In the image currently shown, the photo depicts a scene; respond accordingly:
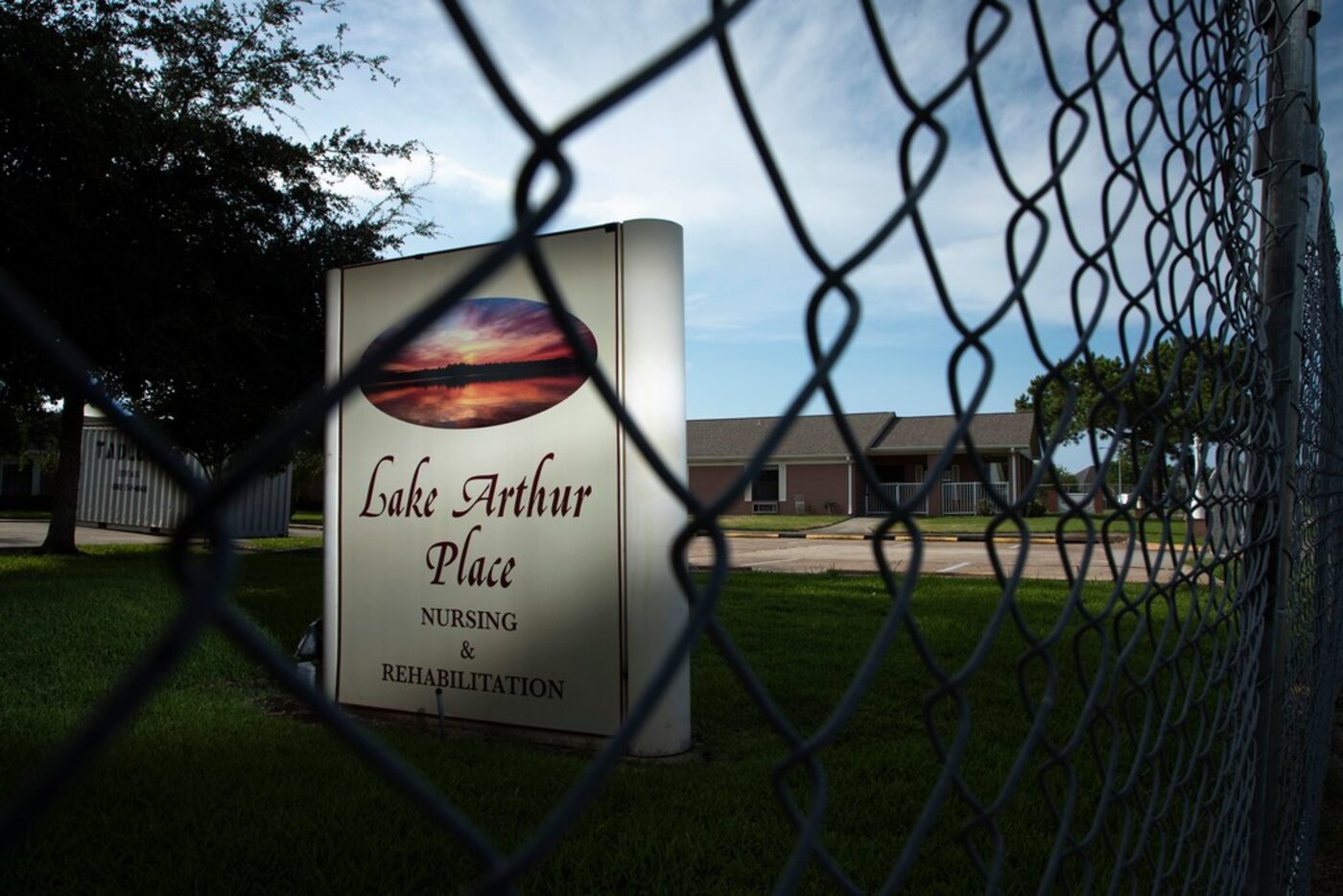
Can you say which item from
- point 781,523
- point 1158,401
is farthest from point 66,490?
point 781,523

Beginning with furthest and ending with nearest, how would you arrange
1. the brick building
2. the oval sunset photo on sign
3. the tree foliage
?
the brick building < the oval sunset photo on sign < the tree foliage

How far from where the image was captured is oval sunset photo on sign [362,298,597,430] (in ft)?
15.0

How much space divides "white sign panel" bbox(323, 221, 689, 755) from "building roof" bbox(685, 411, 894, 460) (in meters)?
28.3

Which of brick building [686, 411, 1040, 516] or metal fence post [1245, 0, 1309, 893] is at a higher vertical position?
brick building [686, 411, 1040, 516]

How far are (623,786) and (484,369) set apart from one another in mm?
1972

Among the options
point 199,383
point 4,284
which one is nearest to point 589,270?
point 4,284

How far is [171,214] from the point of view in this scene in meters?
10.9

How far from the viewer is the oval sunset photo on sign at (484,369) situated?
Answer: 179 inches

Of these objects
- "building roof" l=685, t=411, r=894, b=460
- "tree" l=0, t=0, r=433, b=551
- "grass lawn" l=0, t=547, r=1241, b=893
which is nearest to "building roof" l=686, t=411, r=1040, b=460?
"building roof" l=685, t=411, r=894, b=460

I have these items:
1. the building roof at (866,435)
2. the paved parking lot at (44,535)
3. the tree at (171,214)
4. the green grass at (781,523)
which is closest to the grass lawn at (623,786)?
the tree at (171,214)

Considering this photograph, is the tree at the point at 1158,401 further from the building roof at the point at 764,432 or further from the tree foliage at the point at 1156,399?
the building roof at the point at 764,432

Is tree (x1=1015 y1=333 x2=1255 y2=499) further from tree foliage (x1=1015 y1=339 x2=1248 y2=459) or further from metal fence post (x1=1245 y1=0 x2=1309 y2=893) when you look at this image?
metal fence post (x1=1245 y1=0 x2=1309 y2=893)

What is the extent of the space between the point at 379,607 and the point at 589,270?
6.38 ft

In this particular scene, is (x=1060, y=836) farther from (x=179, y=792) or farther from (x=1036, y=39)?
(x=179, y=792)
